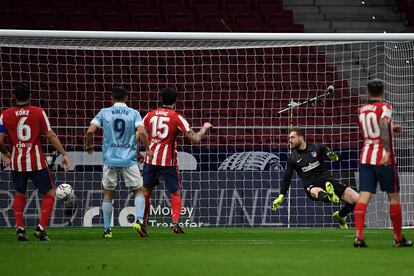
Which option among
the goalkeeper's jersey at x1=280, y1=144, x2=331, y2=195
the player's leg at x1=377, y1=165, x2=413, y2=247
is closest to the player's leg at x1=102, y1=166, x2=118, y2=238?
the goalkeeper's jersey at x1=280, y1=144, x2=331, y2=195

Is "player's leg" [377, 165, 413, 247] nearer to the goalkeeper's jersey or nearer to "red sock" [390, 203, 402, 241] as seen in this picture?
"red sock" [390, 203, 402, 241]

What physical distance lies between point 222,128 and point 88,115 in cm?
282

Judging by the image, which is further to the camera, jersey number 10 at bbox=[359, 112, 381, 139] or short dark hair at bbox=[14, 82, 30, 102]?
short dark hair at bbox=[14, 82, 30, 102]

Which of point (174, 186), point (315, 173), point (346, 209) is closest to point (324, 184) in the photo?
point (315, 173)

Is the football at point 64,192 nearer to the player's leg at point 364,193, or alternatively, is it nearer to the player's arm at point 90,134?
the player's arm at point 90,134

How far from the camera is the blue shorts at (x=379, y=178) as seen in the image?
1062cm

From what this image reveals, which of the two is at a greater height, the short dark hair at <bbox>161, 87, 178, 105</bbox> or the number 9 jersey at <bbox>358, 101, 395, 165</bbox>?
the short dark hair at <bbox>161, 87, 178, 105</bbox>

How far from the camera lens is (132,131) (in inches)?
513

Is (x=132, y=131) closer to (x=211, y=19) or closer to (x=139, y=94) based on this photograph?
(x=139, y=94)

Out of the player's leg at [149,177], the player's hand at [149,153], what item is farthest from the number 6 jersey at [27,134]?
the player's leg at [149,177]

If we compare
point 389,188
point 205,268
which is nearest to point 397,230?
point 389,188

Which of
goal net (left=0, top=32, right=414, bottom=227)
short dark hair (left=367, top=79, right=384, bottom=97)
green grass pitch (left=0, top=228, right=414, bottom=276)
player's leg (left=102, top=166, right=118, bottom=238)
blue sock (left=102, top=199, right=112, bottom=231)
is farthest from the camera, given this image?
goal net (left=0, top=32, right=414, bottom=227)

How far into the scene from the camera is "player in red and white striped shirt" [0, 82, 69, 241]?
1213cm

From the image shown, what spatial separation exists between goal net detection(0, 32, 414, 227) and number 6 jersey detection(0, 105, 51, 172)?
2.53m
